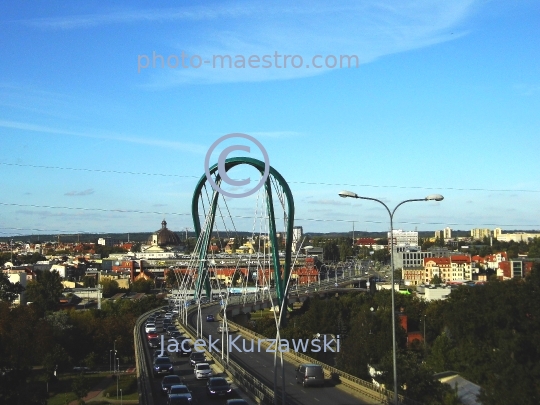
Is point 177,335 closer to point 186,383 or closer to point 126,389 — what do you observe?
point 126,389

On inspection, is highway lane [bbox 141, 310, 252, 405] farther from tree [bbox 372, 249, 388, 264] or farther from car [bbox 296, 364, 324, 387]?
tree [bbox 372, 249, 388, 264]

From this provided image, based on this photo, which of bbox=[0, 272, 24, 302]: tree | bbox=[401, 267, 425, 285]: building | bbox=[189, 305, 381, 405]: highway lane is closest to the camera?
bbox=[189, 305, 381, 405]: highway lane

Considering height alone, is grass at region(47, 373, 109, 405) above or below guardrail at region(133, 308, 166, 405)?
below

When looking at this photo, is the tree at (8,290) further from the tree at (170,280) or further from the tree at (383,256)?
the tree at (383,256)

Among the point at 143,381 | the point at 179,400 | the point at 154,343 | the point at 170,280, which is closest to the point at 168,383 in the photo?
the point at 143,381

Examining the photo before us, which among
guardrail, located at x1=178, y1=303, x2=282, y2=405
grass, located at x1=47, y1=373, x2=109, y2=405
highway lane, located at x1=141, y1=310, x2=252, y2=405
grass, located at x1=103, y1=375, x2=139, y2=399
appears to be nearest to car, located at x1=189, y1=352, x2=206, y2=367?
highway lane, located at x1=141, y1=310, x2=252, y2=405

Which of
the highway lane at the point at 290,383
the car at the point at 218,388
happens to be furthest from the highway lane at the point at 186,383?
the highway lane at the point at 290,383

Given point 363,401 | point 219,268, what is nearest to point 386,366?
point 363,401
